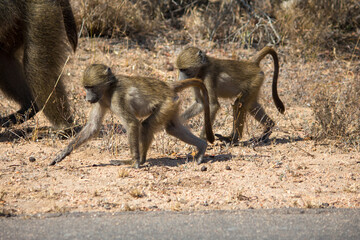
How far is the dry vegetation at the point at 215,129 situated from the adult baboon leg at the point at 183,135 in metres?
0.18

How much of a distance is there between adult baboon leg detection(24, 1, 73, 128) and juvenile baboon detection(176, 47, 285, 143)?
1475 mm

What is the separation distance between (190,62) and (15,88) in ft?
7.93

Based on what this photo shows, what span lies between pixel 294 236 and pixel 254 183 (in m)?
1.34

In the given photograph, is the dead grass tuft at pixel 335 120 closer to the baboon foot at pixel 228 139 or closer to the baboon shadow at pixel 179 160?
the baboon foot at pixel 228 139

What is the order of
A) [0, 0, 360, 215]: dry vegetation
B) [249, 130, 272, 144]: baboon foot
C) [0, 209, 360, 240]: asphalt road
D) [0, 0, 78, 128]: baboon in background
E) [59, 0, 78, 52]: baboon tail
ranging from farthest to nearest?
1. [59, 0, 78, 52]: baboon tail
2. [249, 130, 272, 144]: baboon foot
3. [0, 0, 78, 128]: baboon in background
4. [0, 0, 360, 215]: dry vegetation
5. [0, 209, 360, 240]: asphalt road

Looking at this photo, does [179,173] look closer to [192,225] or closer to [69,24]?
[192,225]

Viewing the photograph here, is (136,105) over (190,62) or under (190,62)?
under

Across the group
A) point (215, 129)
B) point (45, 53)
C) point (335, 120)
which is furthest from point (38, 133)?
point (335, 120)

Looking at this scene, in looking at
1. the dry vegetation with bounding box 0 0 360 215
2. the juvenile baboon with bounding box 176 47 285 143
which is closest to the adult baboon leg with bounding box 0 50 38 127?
the dry vegetation with bounding box 0 0 360 215

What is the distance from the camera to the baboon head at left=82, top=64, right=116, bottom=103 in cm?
504

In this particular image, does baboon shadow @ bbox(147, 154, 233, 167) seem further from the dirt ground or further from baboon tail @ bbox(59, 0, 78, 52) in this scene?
baboon tail @ bbox(59, 0, 78, 52)

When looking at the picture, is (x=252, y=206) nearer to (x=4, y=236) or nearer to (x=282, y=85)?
(x=4, y=236)

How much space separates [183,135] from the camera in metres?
5.26

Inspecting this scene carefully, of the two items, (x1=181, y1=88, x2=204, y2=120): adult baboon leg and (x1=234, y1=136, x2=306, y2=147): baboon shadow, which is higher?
(x1=181, y1=88, x2=204, y2=120): adult baboon leg
